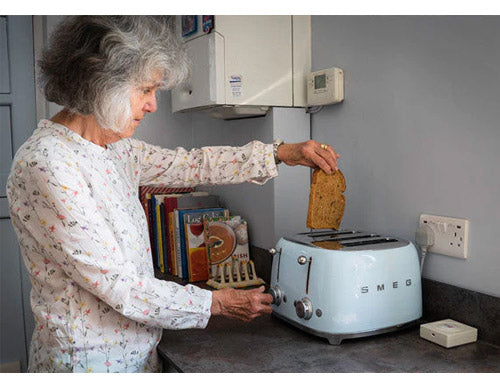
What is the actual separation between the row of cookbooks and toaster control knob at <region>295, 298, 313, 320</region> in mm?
569

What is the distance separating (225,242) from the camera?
175cm

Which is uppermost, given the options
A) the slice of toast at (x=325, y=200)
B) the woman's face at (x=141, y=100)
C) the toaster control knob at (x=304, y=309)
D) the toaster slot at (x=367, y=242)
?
the woman's face at (x=141, y=100)

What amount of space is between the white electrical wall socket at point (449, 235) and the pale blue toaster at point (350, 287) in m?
0.09

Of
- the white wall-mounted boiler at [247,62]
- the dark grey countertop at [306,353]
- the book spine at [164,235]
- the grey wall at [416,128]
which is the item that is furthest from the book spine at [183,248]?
the dark grey countertop at [306,353]

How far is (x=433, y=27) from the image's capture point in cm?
126

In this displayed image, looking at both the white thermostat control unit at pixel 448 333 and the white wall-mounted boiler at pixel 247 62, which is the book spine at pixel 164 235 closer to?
the white wall-mounted boiler at pixel 247 62

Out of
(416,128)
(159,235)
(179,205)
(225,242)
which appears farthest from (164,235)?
(416,128)

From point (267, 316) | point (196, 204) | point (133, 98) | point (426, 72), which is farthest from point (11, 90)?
point (426, 72)

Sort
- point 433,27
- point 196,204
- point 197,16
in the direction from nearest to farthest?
point 433,27 < point 197,16 < point 196,204

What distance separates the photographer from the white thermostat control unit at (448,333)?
1.12 metres

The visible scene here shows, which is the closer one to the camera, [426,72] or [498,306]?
[498,306]

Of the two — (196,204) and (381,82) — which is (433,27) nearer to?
(381,82)

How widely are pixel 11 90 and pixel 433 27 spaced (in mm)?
1724

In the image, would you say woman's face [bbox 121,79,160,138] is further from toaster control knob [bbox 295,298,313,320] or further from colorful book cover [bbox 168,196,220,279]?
colorful book cover [bbox 168,196,220,279]
